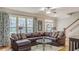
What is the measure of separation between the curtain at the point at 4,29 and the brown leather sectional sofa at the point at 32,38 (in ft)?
0.29

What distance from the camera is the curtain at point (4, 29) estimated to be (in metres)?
1.41

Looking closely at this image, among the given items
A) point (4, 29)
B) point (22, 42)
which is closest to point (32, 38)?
point (22, 42)

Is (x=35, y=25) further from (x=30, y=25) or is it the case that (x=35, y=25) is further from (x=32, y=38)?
(x=32, y=38)

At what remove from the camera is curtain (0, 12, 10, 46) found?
1.41m

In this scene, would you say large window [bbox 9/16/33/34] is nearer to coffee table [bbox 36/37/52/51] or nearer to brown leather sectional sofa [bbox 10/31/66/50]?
brown leather sectional sofa [bbox 10/31/66/50]

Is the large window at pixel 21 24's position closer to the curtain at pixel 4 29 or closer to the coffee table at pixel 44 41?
the curtain at pixel 4 29

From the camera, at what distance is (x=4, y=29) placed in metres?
1.44

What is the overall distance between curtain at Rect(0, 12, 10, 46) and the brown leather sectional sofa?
9cm

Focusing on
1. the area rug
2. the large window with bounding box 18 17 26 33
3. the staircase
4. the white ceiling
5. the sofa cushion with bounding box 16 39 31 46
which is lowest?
the area rug

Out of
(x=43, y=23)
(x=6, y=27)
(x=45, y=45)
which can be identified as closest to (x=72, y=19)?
(x=43, y=23)

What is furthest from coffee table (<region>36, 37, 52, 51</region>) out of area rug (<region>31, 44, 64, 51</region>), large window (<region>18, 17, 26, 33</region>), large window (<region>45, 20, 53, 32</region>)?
large window (<region>18, 17, 26, 33</region>)

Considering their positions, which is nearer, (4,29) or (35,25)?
(4,29)

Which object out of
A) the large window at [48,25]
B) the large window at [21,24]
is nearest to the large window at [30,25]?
the large window at [21,24]

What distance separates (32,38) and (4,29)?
46 centimetres
